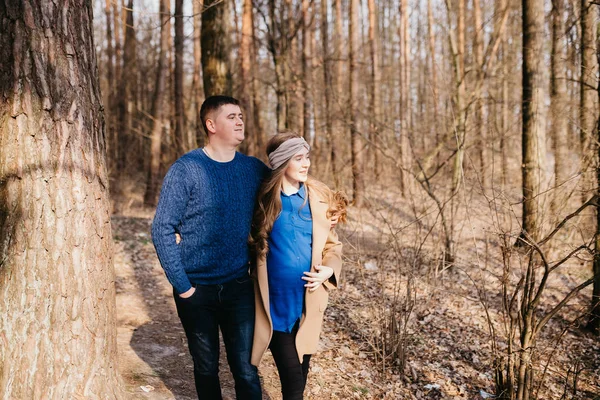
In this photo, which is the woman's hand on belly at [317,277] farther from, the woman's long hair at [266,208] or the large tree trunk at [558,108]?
the large tree trunk at [558,108]

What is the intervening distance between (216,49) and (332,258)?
18.3ft

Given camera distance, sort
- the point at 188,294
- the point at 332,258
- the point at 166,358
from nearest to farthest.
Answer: the point at 188,294 → the point at 332,258 → the point at 166,358

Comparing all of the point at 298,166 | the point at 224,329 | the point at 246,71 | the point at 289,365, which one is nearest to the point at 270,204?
the point at 298,166

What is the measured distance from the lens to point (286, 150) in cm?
269

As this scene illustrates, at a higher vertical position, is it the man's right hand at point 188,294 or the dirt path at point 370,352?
the man's right hand at point 188,294

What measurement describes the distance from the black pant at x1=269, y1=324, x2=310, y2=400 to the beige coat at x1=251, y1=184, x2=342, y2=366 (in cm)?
4

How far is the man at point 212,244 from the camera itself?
2.51m

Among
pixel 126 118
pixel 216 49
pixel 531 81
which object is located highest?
pixel 216 49

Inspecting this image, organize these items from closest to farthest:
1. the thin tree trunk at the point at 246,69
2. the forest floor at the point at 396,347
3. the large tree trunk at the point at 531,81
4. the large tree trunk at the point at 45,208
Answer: the large tree trunk at the point at 45,208 → the forest floor at the point at 396,347 → the large tree trunk at the point at 531,81 → the thin tree trunk at the point at 246,69

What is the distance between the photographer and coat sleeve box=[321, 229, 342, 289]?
9.12ft

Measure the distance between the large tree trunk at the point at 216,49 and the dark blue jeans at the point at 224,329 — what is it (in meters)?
5.33

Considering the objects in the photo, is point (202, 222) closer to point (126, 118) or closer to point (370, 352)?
point (370, 352)

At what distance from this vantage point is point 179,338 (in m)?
4.68

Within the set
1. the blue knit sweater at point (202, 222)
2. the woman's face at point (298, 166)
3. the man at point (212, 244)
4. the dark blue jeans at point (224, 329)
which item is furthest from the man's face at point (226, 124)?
the dark blue jeans at point (224, 329)
